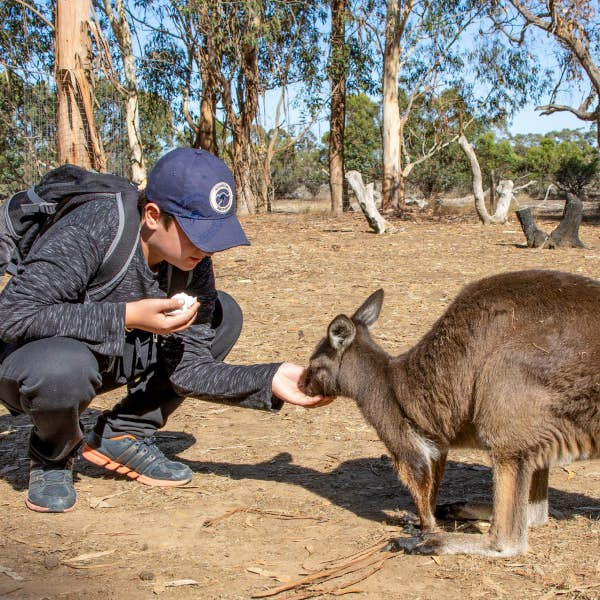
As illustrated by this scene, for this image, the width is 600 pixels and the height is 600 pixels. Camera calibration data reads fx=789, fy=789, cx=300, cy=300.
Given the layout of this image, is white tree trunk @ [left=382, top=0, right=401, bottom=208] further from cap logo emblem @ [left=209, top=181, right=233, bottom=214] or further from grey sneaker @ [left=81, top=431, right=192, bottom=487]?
cap logo emblem @ [left=209, top=181, right=233, bottom=214]

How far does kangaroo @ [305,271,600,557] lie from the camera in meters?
2.50

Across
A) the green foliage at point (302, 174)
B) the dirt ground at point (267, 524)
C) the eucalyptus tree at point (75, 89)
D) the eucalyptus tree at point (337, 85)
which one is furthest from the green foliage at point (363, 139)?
the dirt ground at point (267, 524)

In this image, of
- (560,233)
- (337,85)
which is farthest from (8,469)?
(337,85)

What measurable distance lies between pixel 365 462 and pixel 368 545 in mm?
863

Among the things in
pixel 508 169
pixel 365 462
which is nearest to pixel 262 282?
pixel 365 462

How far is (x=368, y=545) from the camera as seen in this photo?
2729 mm

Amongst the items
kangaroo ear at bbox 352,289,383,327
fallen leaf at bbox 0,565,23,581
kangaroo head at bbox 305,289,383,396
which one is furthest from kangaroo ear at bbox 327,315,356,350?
fallen leaf at bbox 0,565,23,581

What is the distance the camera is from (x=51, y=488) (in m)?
3.05

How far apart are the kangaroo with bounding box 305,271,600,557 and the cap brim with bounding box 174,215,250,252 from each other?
58cm

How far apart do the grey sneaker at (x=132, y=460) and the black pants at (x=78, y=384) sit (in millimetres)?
50

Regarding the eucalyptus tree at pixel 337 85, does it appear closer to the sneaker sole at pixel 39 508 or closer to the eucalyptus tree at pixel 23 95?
the eucalyptus tree at pixel 23 95

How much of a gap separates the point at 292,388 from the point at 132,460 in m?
0.78

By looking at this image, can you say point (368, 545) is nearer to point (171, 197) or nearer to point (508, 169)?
point (171, 197)

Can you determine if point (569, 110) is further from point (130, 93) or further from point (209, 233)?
point (209, 233)
